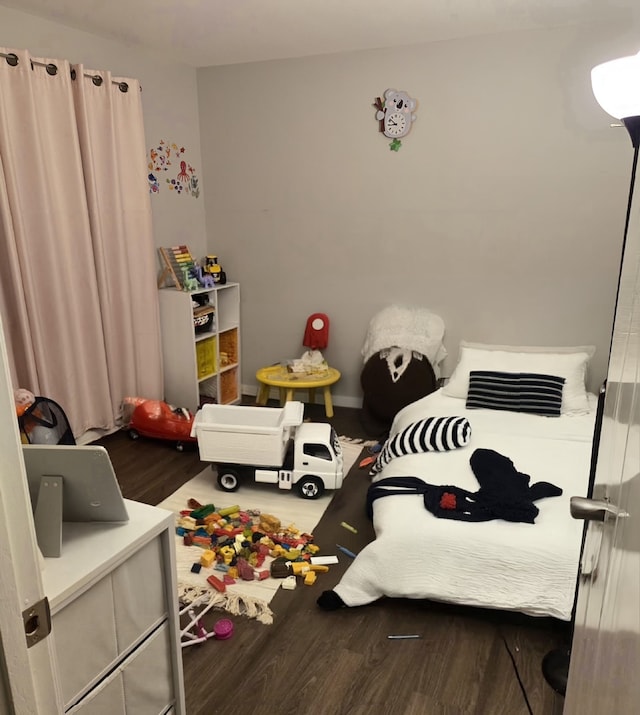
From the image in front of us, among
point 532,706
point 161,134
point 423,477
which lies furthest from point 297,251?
point 532,706

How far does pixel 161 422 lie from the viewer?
3.36 m

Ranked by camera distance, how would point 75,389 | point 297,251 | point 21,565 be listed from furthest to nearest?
point 297,251 < point 75,389 < point 21,565

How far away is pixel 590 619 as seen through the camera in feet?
2.69

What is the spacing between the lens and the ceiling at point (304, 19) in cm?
270

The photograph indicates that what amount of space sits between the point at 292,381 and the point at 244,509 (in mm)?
1183

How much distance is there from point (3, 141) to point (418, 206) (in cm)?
233

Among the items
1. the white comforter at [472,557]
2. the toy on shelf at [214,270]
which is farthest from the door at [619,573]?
→ the toy on shelf at [214,270]

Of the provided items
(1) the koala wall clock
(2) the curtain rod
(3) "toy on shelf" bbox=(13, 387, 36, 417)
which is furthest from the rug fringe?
(1) the koala wall clock

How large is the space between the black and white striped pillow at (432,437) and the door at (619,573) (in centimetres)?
164

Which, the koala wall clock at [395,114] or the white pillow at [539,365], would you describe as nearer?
the white pillow at [539,365]

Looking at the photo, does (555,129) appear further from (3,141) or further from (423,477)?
(3,141)

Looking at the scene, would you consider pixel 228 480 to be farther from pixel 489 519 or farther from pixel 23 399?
pixel 489 519

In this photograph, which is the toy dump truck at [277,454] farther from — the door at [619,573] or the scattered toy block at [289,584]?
the door at [619,573]

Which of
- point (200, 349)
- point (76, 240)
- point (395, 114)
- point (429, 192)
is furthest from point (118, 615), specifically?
point (395, 114)
